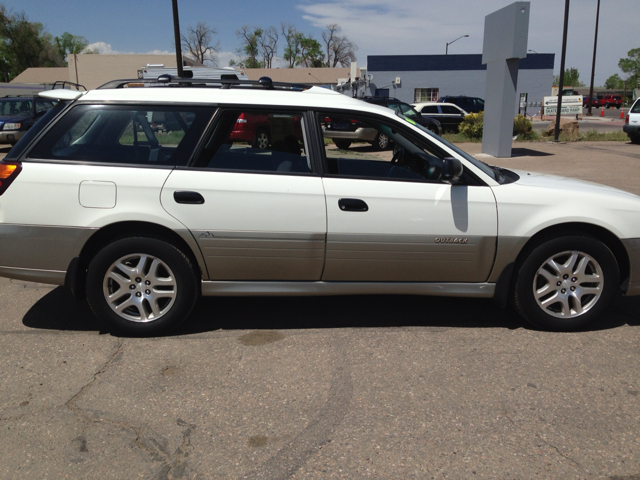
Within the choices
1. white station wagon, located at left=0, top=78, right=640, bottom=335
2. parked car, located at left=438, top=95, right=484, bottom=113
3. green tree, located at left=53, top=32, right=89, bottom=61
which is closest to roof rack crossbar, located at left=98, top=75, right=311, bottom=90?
white station wagon, located at left=0, top=78, right=640, bottom=335

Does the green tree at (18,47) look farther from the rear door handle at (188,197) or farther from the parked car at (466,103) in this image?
the rear door handle at (188,197)

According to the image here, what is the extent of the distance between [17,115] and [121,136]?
16.4m

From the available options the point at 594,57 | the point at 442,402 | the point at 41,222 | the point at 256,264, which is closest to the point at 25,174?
the point at 41,222

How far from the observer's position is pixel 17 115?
17641 mm

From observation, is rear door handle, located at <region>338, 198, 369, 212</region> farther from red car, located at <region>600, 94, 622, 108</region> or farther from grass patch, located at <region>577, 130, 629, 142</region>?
red car, located at <region>600, 94, 622, 108</region>

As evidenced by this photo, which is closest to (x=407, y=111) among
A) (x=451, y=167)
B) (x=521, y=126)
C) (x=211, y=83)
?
(x=521, y=126)

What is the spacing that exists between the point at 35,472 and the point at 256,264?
1877 mm

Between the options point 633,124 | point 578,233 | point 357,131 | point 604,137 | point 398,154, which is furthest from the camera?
point 604,137

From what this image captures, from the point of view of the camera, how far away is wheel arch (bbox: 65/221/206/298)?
3.86 metres

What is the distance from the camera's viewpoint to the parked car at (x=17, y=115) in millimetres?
16531

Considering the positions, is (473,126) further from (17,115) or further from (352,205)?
(352,205)

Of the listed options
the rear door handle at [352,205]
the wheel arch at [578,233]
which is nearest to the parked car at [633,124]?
the wheel arch at [578,233]

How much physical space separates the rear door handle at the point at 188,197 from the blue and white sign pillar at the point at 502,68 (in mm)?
14340

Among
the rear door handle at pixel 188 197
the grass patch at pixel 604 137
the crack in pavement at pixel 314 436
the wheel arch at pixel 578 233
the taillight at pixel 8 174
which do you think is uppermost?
the taillight at pixel 8 174
